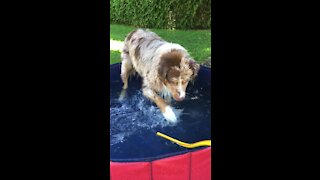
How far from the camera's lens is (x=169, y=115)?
2.23 meters

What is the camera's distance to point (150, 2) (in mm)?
2270

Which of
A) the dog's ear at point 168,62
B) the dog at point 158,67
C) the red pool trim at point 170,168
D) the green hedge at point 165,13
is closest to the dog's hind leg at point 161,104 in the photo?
the dog at point 158,67

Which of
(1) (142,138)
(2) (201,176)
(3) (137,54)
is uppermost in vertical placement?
(3) (137,54)

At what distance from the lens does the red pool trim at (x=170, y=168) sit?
6.86 ft

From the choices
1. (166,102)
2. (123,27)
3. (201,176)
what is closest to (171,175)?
(201,176)

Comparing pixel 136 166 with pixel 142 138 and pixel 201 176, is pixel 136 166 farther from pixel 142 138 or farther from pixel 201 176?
pixel 201 176

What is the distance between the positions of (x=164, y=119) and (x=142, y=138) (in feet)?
0.52

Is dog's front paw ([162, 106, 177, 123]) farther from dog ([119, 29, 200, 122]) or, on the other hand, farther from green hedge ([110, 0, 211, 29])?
green hedge ([110, 0, 211, 29])

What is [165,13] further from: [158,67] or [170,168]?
[170,168]

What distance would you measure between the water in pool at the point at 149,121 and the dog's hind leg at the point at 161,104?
20mm

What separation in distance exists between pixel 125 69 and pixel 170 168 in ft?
1.95

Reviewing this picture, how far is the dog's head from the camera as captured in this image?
2238mm

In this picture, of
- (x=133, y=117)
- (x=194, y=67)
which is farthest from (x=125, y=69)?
(x=194, y=67)
